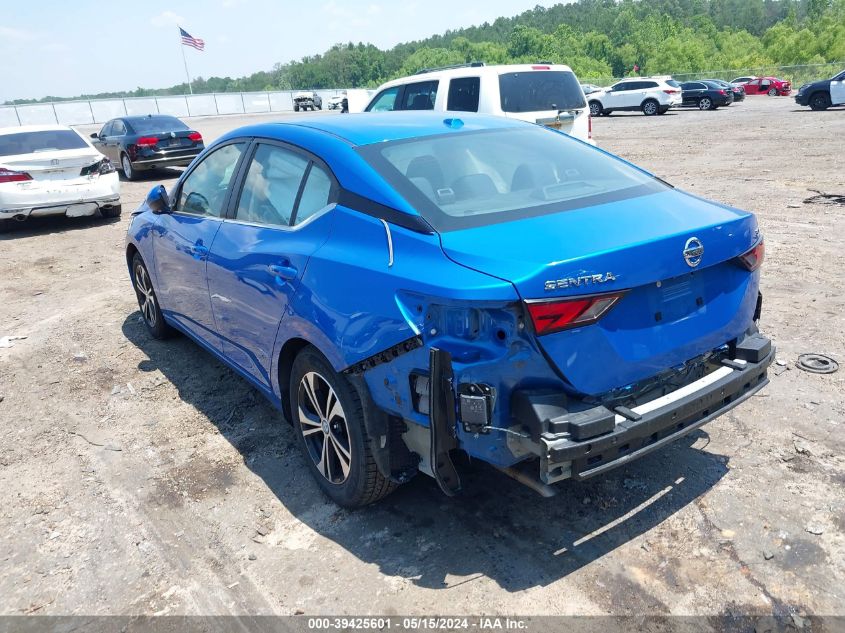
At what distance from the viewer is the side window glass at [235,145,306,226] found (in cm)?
357

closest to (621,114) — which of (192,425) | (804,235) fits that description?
(804,235)

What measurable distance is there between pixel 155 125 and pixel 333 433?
583 inches

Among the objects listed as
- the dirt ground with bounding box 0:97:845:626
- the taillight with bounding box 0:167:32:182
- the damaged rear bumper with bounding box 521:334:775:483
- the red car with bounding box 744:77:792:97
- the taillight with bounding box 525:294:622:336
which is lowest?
the red car with bounding box 744:77:792:97

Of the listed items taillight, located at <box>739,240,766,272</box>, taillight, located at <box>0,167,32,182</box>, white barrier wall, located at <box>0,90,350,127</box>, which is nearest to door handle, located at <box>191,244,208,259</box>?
taillight, located at <box>739,240,766,272</box>

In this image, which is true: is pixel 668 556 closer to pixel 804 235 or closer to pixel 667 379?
pixel 667 379

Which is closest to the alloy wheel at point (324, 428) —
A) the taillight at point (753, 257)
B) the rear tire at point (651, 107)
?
the taillight at point (753, 257)

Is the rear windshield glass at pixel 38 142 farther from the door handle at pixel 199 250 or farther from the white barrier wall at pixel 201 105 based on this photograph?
the white barrier wall at pixel 201 105

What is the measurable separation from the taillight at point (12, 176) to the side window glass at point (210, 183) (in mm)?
7033

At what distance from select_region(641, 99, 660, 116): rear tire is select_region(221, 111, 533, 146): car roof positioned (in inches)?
1208

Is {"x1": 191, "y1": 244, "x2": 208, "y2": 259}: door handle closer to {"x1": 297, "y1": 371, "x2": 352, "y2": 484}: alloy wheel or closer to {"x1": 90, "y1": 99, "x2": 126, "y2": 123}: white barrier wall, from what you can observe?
{"x1": 297, "y1": 371, "x2": 352, "y2": 484}: alloy wheel

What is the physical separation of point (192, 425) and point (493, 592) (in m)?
2.45

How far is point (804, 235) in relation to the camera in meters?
7.68

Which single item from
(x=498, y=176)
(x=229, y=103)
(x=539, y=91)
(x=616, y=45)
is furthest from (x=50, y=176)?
(x=616, y=45)

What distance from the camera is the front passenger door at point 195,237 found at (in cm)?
425
